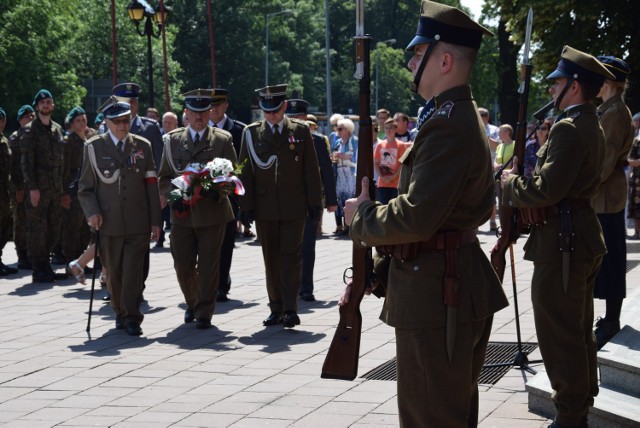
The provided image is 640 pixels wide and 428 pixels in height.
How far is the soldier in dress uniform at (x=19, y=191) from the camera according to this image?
45.5ft

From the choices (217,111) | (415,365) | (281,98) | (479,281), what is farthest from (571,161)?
(217,111)

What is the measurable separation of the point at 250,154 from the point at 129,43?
178 feet

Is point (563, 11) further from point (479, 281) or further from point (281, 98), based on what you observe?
point (479, 281)

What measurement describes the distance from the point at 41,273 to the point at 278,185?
441 centimetres

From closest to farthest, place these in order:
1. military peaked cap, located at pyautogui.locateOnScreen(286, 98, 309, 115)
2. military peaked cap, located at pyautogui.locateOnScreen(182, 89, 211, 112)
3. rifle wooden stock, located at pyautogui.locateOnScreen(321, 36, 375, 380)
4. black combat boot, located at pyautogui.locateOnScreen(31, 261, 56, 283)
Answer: rifle wooden stock, located at pyautogui.locateOnScreen(321, 36, 375, 380), military peaked cap, located at pyautogui.locateOnScreen(182, 89, 211, 112), military peaked cap, located at pyautogui.locateOnScreen(286, 98, 309, 115), black combat boot, located at pyautogui.locateOnScreen(31, 261, 56, 283)

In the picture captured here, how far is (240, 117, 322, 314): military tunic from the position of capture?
10.0 meters

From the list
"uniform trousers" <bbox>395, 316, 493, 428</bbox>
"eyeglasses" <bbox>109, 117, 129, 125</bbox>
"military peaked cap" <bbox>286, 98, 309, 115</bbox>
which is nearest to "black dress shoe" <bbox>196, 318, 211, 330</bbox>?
"eyeglasses" <bbox>109, 117, 129, 125</bbox>

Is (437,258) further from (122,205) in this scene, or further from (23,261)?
(23,261)

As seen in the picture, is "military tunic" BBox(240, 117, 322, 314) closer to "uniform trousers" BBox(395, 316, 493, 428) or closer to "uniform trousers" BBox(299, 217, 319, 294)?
"uniform trousers" BBox(299, 217, 319, 294)

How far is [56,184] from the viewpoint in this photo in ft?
45.0

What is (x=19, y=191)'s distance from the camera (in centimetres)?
1406

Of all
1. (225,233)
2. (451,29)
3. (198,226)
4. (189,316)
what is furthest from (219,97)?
(451,29)

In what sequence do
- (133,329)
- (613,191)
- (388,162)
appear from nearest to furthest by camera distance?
(613,191) → (133,329) → (388,162)

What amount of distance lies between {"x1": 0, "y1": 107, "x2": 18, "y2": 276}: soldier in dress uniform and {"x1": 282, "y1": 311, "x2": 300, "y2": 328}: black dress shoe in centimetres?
553
